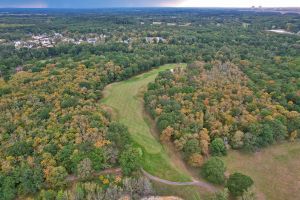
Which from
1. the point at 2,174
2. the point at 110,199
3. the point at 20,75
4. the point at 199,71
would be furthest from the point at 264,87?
the point at 20,75

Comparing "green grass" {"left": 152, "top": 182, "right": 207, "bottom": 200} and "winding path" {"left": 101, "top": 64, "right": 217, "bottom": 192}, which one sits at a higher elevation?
"winding path" {"left": 101, "top": 64, "right": 217, "bottom": 192}

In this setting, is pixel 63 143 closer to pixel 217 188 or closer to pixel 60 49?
pixel 217 188

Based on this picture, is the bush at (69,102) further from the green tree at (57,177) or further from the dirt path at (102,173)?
the green tree at (57,177)

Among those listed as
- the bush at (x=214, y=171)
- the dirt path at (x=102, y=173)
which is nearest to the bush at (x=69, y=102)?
the dirt path at (x=102, y=173)

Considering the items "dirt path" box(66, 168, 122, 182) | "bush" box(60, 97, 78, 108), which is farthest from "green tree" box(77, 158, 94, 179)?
"bush" box(60, 97, 78, 108)

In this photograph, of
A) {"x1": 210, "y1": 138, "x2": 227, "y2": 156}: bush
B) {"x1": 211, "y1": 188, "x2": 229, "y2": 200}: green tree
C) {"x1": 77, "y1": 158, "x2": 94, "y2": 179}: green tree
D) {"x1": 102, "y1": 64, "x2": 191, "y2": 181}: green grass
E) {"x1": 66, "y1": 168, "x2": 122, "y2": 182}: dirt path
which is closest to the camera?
{"x1": 211, "y1": 188, "x2": 229, "y2": 200}: green tree

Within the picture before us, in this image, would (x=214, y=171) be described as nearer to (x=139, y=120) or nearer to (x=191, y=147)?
(x=191, y=147)

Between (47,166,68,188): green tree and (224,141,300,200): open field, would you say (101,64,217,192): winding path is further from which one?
(47,166,68,188): green tree
